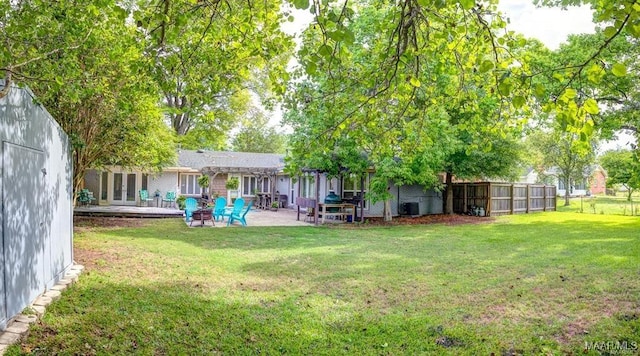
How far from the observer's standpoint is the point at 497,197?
20281 mm

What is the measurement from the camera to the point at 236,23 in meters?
5.07

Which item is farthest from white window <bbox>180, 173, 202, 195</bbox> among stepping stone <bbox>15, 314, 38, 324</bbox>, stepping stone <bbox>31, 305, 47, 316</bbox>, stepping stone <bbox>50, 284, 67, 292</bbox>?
stepping stone <bbox>15, 314, 38, 324</bbox>

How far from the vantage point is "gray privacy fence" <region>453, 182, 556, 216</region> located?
19.9 meters

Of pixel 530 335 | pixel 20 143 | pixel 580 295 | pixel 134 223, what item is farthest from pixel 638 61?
pixel 134 223

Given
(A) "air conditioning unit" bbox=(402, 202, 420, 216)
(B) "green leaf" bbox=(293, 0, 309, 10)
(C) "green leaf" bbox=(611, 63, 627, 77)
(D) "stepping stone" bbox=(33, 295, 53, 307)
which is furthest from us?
(A) "air conditioning unit" bbox=(402, 202, 420, 216)

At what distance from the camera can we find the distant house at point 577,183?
121 feet

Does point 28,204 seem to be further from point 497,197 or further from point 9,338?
point 497,197

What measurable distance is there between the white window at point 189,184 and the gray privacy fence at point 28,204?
1918cm

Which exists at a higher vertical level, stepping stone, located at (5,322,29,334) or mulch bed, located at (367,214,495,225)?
mulch bed, located at (367,214,495,225)

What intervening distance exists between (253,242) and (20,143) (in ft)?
22.0

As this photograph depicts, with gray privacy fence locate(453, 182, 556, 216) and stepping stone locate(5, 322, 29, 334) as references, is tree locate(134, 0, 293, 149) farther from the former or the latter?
gray privacy fence locate(453, 182, 556, 216)

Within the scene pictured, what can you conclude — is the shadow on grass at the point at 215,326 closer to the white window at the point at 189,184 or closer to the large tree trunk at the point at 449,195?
the large tree trunk at the point at 449,195

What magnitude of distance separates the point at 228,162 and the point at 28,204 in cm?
2257

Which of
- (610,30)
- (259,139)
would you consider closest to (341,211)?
(610,30)
